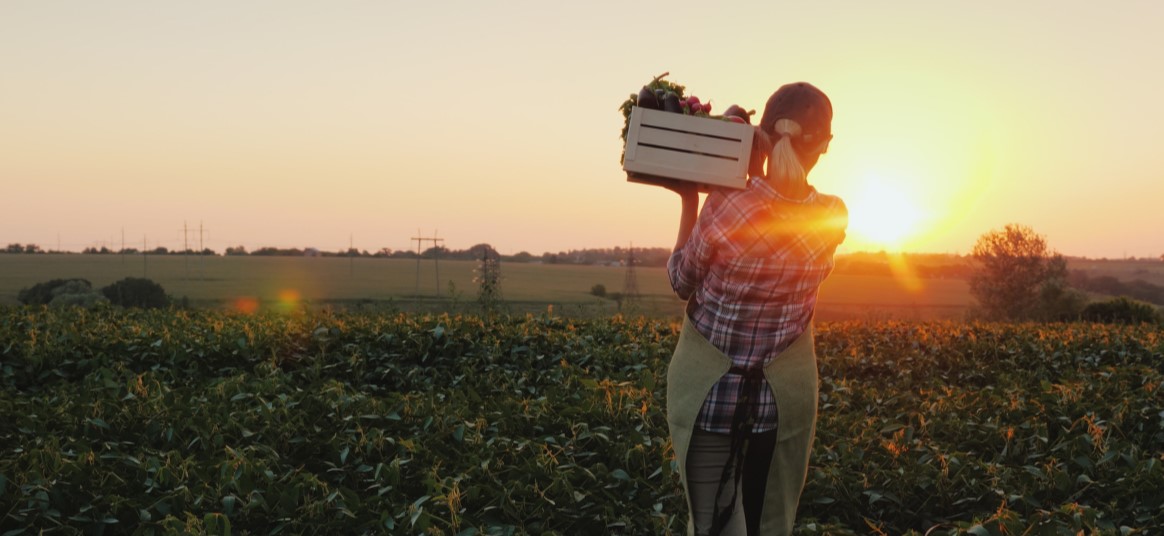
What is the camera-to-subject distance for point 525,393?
304 inches

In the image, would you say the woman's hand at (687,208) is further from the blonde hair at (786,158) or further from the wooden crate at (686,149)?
the blonde hair at (786,158)

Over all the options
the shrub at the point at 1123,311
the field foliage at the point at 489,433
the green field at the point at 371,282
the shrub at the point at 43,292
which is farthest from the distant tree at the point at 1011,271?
the shrub at the point at 43,292

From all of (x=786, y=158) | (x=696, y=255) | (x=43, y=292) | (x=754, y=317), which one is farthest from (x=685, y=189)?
(x=43, y=292)

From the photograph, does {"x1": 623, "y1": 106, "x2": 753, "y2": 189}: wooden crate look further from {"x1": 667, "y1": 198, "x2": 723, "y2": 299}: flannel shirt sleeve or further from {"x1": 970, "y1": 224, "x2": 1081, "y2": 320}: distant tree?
{"x1": 970, "y1": 224, "x2": 1081, "y2": 320}: distant tree

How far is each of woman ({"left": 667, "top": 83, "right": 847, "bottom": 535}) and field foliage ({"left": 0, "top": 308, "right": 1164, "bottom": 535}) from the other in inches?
65.7

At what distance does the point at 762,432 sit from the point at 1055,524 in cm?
206

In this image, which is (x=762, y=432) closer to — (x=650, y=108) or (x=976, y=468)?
(x=650, y=108)

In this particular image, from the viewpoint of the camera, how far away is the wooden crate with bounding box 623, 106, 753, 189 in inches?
114

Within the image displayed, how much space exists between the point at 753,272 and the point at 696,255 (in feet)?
0.64

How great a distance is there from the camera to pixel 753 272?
2883 mm

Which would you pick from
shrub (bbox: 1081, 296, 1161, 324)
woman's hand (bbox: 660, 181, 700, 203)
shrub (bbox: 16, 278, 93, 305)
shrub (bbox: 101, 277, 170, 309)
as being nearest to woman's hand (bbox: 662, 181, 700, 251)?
woman's hand (bbox: 660, 181, 700, 203)

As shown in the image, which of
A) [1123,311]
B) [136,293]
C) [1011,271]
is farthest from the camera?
[1011,271]

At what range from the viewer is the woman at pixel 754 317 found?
286cm

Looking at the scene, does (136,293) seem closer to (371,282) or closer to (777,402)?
(371,282)
